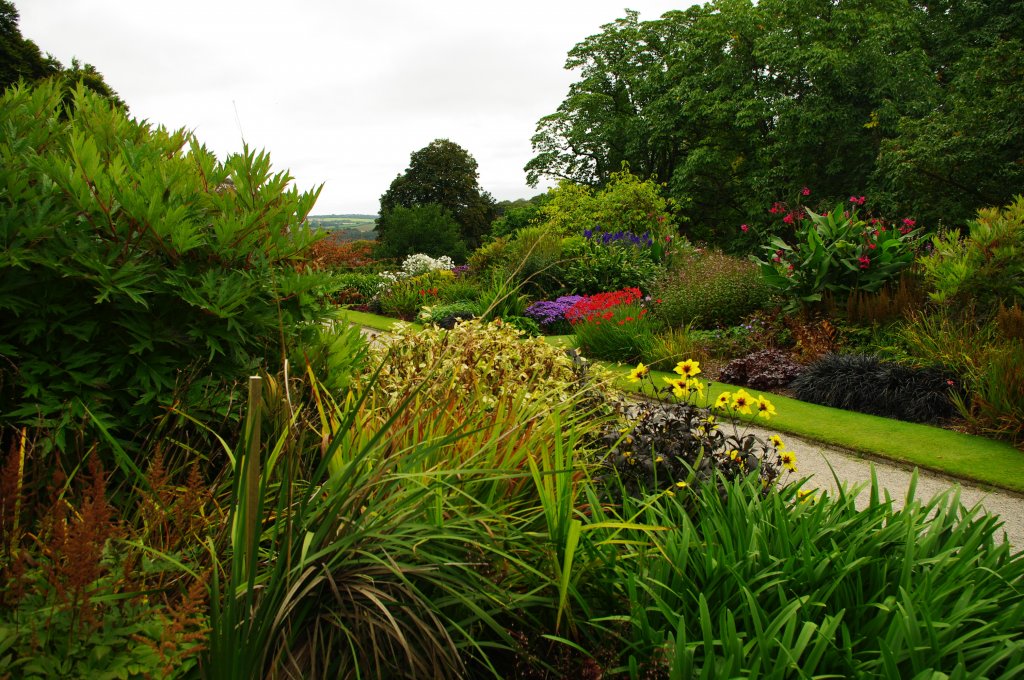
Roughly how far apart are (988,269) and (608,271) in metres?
6.53

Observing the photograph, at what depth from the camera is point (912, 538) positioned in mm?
2104

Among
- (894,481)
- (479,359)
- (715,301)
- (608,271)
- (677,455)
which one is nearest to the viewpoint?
(677,455)

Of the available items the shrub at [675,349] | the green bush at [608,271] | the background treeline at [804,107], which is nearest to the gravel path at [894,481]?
the shrub at [675,349]

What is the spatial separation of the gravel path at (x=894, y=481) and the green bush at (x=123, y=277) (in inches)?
121

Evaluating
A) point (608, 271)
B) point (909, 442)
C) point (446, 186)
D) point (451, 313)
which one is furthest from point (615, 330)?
point (446, 186)

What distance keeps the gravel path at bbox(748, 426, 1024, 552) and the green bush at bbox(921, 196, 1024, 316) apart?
3030mm

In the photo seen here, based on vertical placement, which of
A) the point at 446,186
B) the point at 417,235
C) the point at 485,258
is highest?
the point at 446,186

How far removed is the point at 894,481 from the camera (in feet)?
13.6

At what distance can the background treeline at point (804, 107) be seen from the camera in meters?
15.7

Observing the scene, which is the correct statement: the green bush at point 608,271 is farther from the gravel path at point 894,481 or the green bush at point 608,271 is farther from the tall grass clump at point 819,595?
the tall grass clump at point 819,595

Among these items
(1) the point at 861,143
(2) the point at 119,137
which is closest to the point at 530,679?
(2) the point at 119,137

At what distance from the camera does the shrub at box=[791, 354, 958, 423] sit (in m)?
5.59

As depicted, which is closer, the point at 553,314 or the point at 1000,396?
the point at 1000,396

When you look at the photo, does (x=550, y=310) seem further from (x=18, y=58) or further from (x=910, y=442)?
(x=18, y=58)
